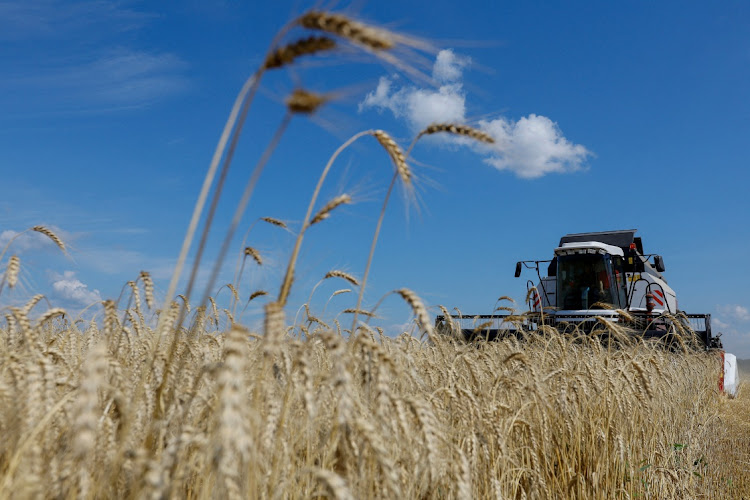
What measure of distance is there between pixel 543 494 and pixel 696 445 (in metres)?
3.27

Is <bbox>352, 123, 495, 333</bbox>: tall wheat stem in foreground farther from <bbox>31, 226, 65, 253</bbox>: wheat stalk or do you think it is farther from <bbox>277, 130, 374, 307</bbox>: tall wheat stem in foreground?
<bbox>31, 226, 65, 253</bbox>: wheat stalk

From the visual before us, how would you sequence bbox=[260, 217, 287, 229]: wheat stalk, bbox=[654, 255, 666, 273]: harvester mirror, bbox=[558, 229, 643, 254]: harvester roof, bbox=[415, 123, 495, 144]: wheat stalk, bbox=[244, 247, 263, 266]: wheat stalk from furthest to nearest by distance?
1. bbox=[558, 229, 643, 254]: harvester roof
2. bbox=[654, 255, 666, 273]: harvester mirror
3. bbox=[244, 247, 263, 266]: wheat stalk
4. bbox=[260, 217, 287, 229]: wheat stalk
5. bbox=[415, 123, 495, 144]: wheat stalk

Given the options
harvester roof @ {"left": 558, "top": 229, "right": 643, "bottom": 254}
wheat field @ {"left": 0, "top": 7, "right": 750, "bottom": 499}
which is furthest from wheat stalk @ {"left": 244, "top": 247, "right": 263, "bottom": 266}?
harvester roof @ {"left": 558, "top": 229, "right": 643, "bottom": 254}

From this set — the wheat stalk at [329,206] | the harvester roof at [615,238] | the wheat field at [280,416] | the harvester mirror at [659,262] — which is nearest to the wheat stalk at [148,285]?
the wheat field at [280,416]

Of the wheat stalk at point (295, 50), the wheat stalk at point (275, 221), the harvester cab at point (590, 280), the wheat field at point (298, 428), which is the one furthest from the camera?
the harvester cab at point (590, 280)

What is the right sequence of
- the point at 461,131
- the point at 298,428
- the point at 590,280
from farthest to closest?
the point at 590,280 < the point at 298,428 < the point at 461,131

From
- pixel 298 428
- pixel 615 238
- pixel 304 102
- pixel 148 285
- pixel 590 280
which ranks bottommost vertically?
pixel 298 428

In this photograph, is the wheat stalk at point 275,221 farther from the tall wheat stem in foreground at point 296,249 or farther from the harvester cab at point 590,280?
the harvester cab at point 590,280

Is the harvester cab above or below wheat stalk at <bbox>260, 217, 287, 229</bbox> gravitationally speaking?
above

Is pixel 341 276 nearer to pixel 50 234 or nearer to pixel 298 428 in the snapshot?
pixel 298 428

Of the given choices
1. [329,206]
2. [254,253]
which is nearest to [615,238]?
[254,253]

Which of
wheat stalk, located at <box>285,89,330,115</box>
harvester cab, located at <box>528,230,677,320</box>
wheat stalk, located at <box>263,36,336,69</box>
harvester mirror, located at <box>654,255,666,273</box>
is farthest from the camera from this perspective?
harvester cab, located at <box>528,230,677,320</box>

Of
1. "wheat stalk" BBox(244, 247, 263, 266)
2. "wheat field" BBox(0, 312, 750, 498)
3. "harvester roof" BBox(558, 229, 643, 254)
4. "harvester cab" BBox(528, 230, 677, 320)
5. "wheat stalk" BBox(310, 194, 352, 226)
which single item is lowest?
"wheat field" BBox(0, 312, 750, 498)

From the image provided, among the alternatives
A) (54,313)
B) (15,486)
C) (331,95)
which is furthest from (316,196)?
(54,313)
